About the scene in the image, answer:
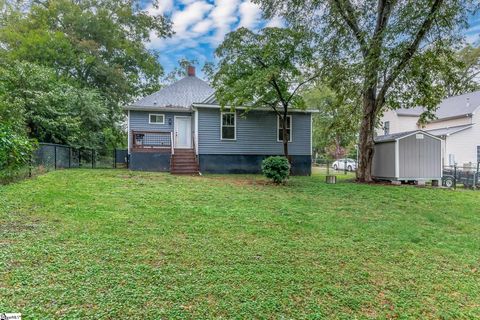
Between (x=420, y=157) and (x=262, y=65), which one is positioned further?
(x=420, y=157)

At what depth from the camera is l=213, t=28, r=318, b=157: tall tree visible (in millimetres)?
10656

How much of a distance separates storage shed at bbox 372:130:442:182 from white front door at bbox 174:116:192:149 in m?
9.34

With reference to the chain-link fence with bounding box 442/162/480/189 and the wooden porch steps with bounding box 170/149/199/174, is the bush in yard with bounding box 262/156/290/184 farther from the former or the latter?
the chain-link fence with bounding box 442/162/480/189

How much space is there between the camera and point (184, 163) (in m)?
12.4

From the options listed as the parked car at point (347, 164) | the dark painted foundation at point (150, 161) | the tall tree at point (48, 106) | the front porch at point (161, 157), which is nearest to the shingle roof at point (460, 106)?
the parked car at point (347, 164)

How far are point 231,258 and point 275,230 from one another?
135cm

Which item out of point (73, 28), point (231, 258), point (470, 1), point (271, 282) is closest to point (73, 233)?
point (231, 258)

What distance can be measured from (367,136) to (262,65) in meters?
5.25

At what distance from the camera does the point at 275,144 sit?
46.1ft

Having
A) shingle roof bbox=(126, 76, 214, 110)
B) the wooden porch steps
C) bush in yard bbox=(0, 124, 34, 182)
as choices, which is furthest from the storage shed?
bush in yard bbox=(0, 124, 34, 182)

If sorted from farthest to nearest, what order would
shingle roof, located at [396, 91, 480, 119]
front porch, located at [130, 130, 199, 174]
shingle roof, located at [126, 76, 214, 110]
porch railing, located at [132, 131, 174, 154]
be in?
1. shingle roof, located at [396, 91, 480, 119]
2. shingle roof, located at [126, 76, 214, 110]
3. porch railing, located at [132, 131, 174, 154]
4. front porch, located at [130, 130, 199, 174]

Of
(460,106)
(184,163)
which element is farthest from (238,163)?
(460,106)

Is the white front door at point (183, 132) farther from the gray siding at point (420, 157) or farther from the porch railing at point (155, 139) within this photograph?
the gray siding at point (420, 157)

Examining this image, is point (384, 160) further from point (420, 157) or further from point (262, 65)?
point (262, 65)
